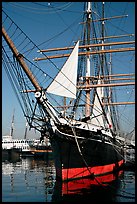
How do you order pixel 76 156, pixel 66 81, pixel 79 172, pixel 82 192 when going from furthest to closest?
pixel 66 81 < pixel 79 172 < pixel 76 156 < pixel 82 192

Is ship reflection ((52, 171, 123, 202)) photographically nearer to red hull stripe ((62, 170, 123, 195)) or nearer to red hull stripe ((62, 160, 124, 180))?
red hull stripe ((62, 170, 123, 195))

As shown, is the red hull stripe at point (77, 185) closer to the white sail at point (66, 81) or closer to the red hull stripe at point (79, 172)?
the red hull stripe at point (79, 172)

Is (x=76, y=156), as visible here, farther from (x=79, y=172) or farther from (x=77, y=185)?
(x=77, y=185)

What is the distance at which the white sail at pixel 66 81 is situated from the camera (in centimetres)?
2027

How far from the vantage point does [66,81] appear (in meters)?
21.3

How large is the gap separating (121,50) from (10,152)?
46.9 m

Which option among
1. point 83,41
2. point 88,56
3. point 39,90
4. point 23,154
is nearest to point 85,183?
point 39,90

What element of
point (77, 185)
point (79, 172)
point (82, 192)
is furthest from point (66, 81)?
point (82, 192)

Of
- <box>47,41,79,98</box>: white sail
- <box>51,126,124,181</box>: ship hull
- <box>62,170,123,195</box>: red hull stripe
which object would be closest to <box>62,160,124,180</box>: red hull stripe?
<box>51,126,124,181</box>: ship hull

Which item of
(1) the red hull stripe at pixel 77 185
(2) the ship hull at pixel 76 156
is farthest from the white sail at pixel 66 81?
(1) the red hull stripe at pixel 77 185

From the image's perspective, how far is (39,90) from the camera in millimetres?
18188

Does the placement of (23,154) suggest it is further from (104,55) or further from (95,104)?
(95,104)

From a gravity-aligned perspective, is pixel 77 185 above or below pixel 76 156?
below

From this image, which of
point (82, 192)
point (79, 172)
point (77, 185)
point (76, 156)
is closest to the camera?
point (82, 192)
